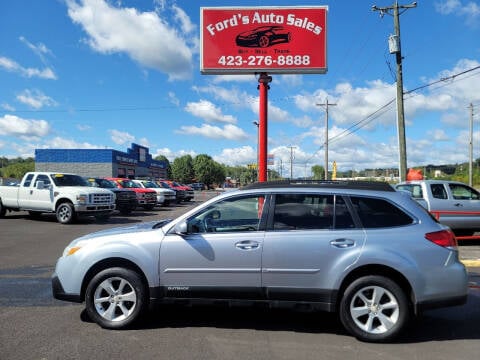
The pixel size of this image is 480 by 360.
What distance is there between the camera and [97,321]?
15.1ft

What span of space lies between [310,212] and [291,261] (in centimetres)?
61

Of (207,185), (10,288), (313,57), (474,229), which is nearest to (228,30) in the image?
(313,57)

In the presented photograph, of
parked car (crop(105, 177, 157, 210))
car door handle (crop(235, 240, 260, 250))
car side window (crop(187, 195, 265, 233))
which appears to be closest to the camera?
car door handle (crop(235, 240, 260, 250))

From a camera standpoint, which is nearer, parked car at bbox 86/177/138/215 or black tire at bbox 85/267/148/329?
black tire at bbox 85/267/148/329

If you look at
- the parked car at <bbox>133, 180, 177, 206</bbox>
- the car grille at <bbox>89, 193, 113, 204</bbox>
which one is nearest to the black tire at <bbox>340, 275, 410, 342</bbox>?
the car grille at <bbox>89, 193, 113, 204</bbox>

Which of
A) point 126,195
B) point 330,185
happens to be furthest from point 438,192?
point 126,195

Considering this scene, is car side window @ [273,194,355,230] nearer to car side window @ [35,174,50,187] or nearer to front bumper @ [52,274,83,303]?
front bumper @ [52,274,83,303]

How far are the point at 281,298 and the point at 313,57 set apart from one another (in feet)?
49.4

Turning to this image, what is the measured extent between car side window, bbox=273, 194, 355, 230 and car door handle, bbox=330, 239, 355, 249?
17 cm

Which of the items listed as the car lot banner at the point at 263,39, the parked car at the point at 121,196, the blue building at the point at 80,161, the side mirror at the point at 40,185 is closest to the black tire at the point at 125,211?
the parked car at the point at 121,196

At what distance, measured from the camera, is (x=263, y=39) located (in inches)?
691

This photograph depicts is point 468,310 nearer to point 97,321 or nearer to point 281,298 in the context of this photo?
point 281,298

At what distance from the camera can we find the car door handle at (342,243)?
4359mm

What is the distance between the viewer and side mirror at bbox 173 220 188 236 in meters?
4.54
